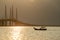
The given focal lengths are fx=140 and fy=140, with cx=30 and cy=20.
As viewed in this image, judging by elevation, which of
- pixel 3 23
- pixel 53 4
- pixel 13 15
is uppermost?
pixel 53 4

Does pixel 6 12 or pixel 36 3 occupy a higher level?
pixel 36 3

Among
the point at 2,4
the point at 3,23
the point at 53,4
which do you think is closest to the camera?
the point at 3,23

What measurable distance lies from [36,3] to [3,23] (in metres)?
1.40

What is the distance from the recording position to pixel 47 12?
15.3 feet

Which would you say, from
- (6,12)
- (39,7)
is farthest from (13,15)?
(39,7)

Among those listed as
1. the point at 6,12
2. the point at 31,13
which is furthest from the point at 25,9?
the point at 6,12

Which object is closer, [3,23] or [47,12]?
[3,23]

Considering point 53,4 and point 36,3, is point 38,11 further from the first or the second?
point 53,4

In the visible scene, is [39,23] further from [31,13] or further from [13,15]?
[13,15]

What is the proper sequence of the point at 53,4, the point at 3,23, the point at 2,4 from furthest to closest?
the point at 53,4, the point at 2,4, the point at 3,23

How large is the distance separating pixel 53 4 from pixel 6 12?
156cm

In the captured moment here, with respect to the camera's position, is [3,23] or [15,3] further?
[15,3]

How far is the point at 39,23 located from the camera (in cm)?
462

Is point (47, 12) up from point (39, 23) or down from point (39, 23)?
up
